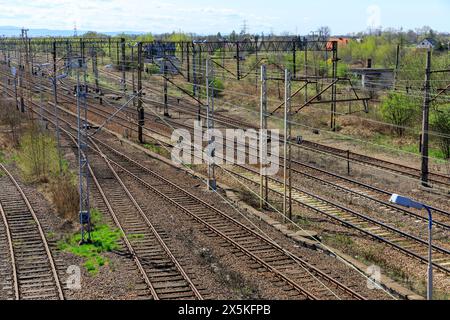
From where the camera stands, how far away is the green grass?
574 inches

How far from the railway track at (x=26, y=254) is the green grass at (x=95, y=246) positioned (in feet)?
1.95

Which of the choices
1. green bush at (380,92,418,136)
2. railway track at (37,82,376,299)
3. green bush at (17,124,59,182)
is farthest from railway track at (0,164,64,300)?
green bush at (380,92,418,136)

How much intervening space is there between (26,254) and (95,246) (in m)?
1.62

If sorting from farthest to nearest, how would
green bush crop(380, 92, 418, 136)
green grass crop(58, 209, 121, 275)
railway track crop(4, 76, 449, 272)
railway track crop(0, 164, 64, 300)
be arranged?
1. green bush crop(380, 92, 418, 136)
2. railway track crop(4, 76, 449, 272)
3. green grass crop(58, 209, 121, 275)
4. railway track crop(0, 164, 64, 300)

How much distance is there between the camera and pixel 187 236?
16.6 metres

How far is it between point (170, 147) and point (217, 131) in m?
4.46

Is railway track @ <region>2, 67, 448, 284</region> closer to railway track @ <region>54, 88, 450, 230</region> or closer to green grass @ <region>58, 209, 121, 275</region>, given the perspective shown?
railway track @ <region>54, 88, 450, 230</region>

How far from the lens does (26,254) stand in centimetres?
1539

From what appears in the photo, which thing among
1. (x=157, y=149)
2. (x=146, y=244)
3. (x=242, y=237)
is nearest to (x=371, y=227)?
(x=242, y=237)

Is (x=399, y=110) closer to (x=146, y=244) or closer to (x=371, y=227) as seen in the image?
(x=371, y=227)

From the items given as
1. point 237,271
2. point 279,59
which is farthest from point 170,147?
point 279,59

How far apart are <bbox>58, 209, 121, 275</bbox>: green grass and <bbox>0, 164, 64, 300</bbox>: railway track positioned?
1.95 feet

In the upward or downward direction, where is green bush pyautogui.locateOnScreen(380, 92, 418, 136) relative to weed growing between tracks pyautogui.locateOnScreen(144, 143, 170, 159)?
upward
